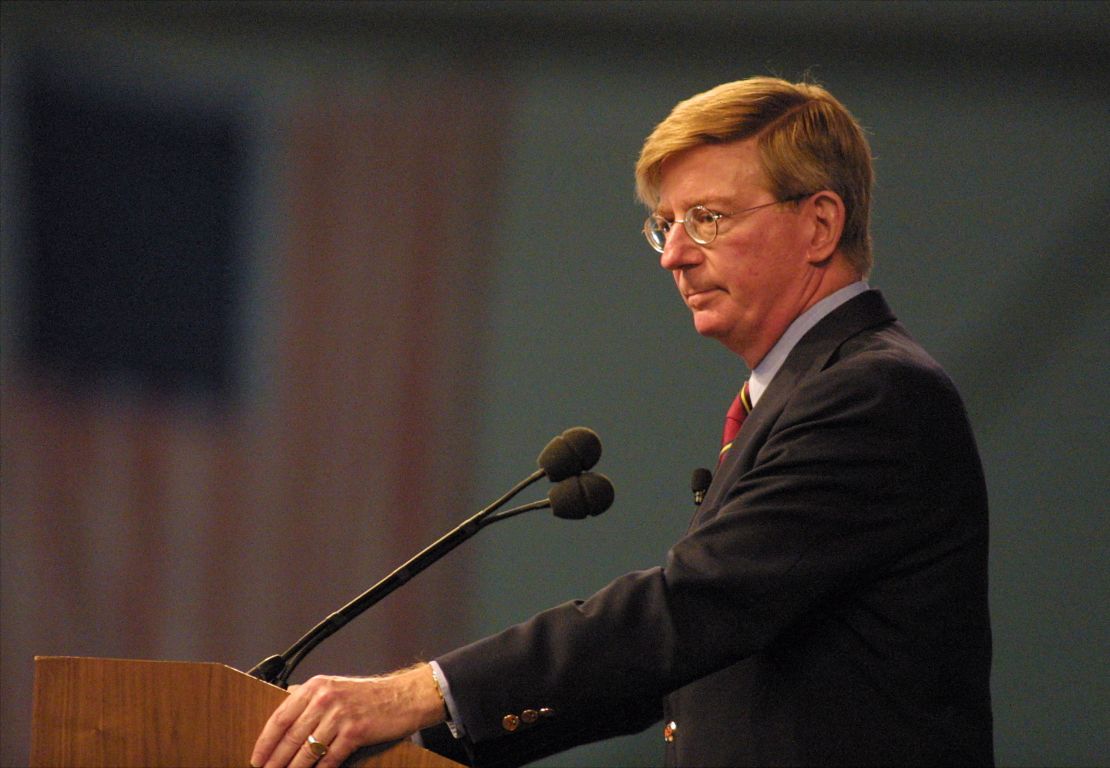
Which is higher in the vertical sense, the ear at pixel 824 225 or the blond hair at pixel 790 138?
the blond hair at pixel 790 138

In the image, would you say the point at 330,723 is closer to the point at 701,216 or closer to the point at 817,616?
the point at 817,616

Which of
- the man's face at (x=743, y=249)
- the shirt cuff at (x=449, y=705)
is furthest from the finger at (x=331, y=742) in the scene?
the man's face at (x=743, y=249)

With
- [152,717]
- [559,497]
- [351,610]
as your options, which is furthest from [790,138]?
[152,717]

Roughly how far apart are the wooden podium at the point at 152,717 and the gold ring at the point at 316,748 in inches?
1.9

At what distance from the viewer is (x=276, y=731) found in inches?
52.5

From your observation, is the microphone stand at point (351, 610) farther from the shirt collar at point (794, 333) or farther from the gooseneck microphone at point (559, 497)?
the shirt collar at point (794, 333)

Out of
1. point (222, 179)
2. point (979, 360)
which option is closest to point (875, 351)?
point (979, 360)

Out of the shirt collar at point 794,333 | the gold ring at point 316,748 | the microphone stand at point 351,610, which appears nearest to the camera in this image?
the gold ring at point 316,748

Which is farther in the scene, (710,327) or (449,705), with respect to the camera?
(710,327)

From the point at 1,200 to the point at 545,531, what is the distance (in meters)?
1.86

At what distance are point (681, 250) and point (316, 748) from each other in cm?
86

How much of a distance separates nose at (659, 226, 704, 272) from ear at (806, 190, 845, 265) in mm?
159

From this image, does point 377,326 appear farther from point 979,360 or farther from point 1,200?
point 979,360

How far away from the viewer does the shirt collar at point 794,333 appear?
1.74 metres
